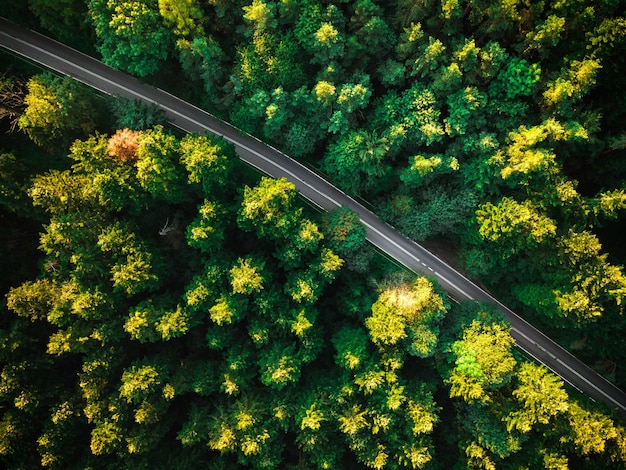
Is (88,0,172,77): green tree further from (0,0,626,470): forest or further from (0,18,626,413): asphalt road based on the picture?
(0,18,626,413): asphalt road

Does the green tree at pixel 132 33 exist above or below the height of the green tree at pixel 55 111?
above

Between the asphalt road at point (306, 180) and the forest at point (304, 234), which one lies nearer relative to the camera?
the forest at point (304, 234)

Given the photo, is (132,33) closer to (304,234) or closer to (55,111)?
(55,111)

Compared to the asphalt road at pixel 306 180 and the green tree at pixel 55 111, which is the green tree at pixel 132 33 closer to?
the green tree at pixel 55 111

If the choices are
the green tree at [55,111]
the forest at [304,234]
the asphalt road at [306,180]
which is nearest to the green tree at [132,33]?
the forest at [304,234]

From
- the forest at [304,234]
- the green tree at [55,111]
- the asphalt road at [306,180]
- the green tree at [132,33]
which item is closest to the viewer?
the green tree at [132,33]

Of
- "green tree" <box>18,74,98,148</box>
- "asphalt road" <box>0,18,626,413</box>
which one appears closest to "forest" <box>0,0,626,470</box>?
"green tree" <box>18,74,98,148</box>
